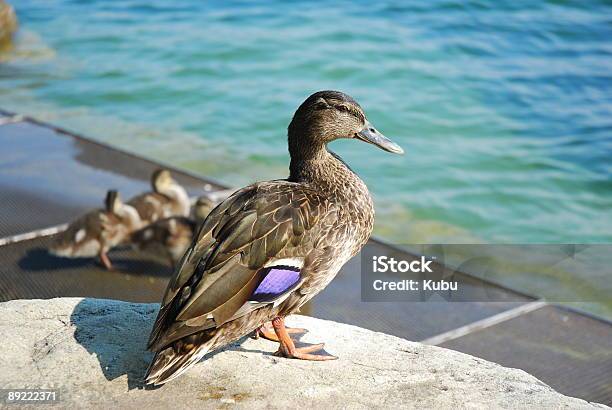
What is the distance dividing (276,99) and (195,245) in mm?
6560

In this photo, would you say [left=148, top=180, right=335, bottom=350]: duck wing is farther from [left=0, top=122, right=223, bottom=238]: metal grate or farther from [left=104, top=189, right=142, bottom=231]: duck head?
[left=0, top=122, right=223, bottom=238]: metal grate

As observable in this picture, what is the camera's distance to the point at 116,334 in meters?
3.22

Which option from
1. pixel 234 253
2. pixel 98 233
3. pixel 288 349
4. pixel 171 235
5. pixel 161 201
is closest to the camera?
pixel 234 253

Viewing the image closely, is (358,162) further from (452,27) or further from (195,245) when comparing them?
(195,245)

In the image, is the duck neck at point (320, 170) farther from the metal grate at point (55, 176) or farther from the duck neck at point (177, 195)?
the metal grate at point (55, 176)

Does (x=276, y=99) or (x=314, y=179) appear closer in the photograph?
(x=314, y=179)

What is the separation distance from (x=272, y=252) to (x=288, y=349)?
36cm

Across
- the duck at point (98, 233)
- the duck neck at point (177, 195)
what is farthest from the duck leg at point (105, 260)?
the duck neck at point (177, 195)

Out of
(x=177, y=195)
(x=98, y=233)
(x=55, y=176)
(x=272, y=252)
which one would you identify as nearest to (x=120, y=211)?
(x=98, y=233)

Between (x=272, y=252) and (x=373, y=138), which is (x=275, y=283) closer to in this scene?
(x=272, y=252)

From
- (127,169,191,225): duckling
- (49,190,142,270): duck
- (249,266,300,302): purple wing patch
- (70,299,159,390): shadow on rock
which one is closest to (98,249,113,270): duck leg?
(49,190,142,270): duck

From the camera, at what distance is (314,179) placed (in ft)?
→ 11.4

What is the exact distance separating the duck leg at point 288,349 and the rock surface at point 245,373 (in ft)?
0.10

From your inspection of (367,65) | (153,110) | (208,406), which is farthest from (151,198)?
(367,65)
